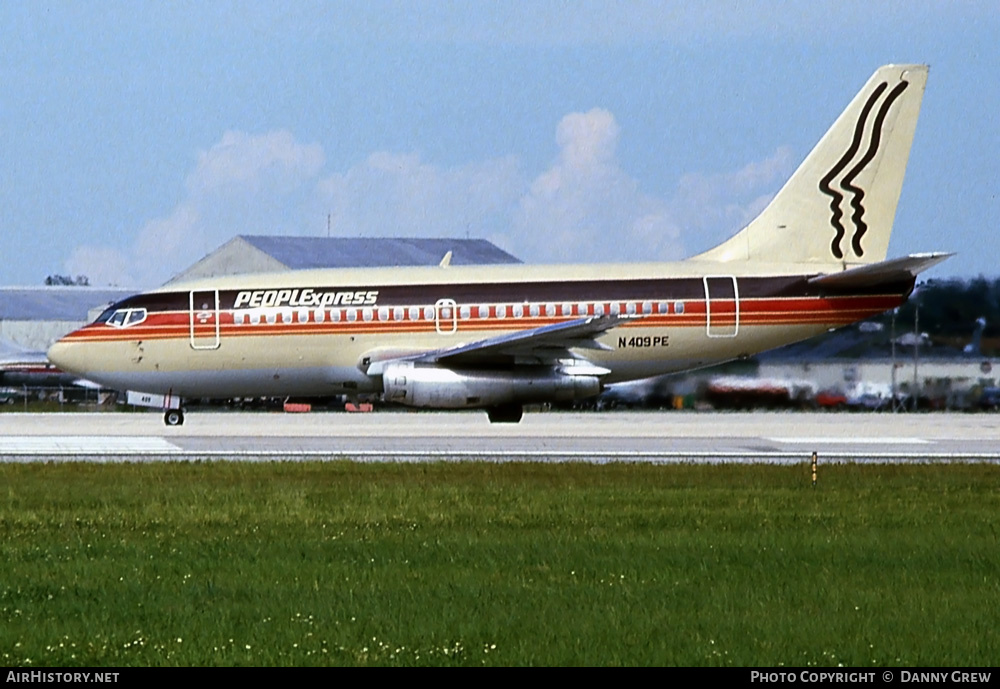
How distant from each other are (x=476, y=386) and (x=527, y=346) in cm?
157

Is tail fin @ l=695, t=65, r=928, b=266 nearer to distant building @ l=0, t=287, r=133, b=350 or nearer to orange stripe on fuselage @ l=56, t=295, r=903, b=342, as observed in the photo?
orange stripe on fuselage @ l=56, t=295, r=903, b=342

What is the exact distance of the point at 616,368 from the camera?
129 ft

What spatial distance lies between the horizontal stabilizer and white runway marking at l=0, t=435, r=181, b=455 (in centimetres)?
1677

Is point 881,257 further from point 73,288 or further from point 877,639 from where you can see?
point 73,288

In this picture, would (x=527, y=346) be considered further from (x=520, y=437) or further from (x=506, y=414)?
(x=520, y=437)

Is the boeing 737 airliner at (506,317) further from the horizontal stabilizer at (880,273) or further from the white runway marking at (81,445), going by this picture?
the white runway marking at (81,445)

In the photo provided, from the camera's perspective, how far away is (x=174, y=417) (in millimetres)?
39938

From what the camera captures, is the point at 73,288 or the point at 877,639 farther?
the point at 73,288

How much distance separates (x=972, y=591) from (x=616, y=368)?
1047 inches

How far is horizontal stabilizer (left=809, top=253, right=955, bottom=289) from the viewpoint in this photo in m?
36.5

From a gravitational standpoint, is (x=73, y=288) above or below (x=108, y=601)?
above

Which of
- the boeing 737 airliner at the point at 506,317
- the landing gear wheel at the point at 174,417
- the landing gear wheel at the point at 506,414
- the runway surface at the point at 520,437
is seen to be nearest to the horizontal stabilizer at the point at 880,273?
the boeing 737 airliner at the point at 506,317

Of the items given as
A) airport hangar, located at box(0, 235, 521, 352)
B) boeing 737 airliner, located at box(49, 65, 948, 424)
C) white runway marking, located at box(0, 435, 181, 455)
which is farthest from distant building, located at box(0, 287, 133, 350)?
white runway marking, located at box(0, 435, 181, 455)
